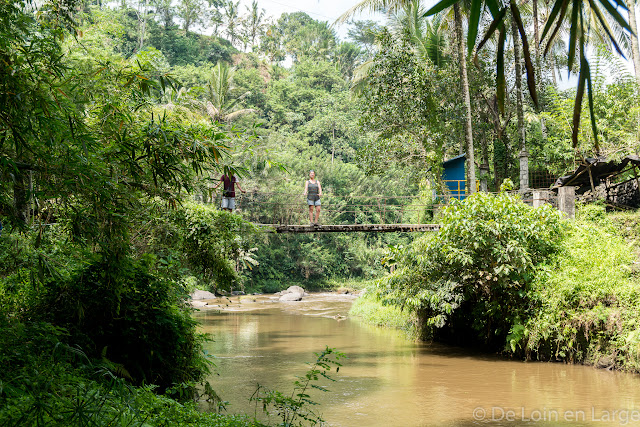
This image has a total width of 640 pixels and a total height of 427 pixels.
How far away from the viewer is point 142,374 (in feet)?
16.6

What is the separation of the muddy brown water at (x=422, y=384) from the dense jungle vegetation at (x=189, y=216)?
0.60 metres

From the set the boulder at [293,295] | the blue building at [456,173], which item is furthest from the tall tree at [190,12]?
the blue building at [456,173]

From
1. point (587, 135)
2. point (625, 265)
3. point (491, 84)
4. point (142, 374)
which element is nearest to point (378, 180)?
point (491, 84)

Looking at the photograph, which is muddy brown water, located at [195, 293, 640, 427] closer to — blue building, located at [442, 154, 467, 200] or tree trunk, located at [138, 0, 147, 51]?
blue building, located at [442, 154, 467, 200]

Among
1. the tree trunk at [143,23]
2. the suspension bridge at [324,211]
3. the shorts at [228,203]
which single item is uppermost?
the tree trunk at [143,23]

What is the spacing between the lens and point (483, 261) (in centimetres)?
961

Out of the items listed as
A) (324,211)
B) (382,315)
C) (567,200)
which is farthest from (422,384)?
(324,211)

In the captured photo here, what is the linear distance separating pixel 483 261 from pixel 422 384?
2.60 m

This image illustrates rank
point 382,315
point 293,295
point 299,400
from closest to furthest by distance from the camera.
→ point 299,400, point 382,315, point 293,295

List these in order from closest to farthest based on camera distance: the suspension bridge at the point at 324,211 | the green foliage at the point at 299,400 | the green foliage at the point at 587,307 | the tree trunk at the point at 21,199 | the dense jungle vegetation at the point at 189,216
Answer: the dense jungle vegetation at the point at 189,216 < the tree trunk at the point at 21,199 < the green foliage at the point at 299,400 < the green foliage at the point at 587,307 < the suspension bridge at the point at 324,211

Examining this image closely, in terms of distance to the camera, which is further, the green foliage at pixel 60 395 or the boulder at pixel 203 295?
the boulder at pixel 203 295

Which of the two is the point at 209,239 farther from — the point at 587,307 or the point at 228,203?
the point at 587,307

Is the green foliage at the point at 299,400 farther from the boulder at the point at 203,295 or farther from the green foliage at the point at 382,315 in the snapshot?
the boulder at the point at 203,295

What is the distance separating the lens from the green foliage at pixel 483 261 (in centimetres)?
931
